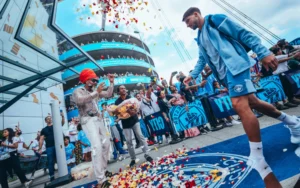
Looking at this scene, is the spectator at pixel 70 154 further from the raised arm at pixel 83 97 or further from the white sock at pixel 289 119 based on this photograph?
the white sock at pixel 289 119

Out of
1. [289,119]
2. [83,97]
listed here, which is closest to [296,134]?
[289,119]

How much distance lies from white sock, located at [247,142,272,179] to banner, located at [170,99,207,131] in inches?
176

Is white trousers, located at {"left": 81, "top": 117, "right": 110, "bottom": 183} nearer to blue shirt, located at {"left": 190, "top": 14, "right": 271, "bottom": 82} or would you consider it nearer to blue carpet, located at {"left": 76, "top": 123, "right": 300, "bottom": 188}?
blue carpet, located at {"left": 76, "top": 123, "right": 300, "bottom": 188}

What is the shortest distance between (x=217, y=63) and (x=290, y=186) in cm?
140

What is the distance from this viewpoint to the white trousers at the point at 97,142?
3.22 m

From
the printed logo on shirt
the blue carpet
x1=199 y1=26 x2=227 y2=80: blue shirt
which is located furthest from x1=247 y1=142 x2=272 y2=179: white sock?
x1=199 y1=26 x2=227 y2=80: blue shirt

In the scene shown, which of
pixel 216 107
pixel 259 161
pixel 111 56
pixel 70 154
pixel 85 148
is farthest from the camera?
pixel 111 56

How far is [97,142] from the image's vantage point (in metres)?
3.27

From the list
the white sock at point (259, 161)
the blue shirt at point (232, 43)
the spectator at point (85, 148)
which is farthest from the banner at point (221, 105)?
the spectator at point (85, 148)

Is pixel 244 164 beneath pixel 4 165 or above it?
beneath

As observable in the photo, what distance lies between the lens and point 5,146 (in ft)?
20.0

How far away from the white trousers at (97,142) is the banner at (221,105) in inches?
162

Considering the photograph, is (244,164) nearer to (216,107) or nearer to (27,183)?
(216,107)

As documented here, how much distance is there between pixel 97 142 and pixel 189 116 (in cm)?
378
